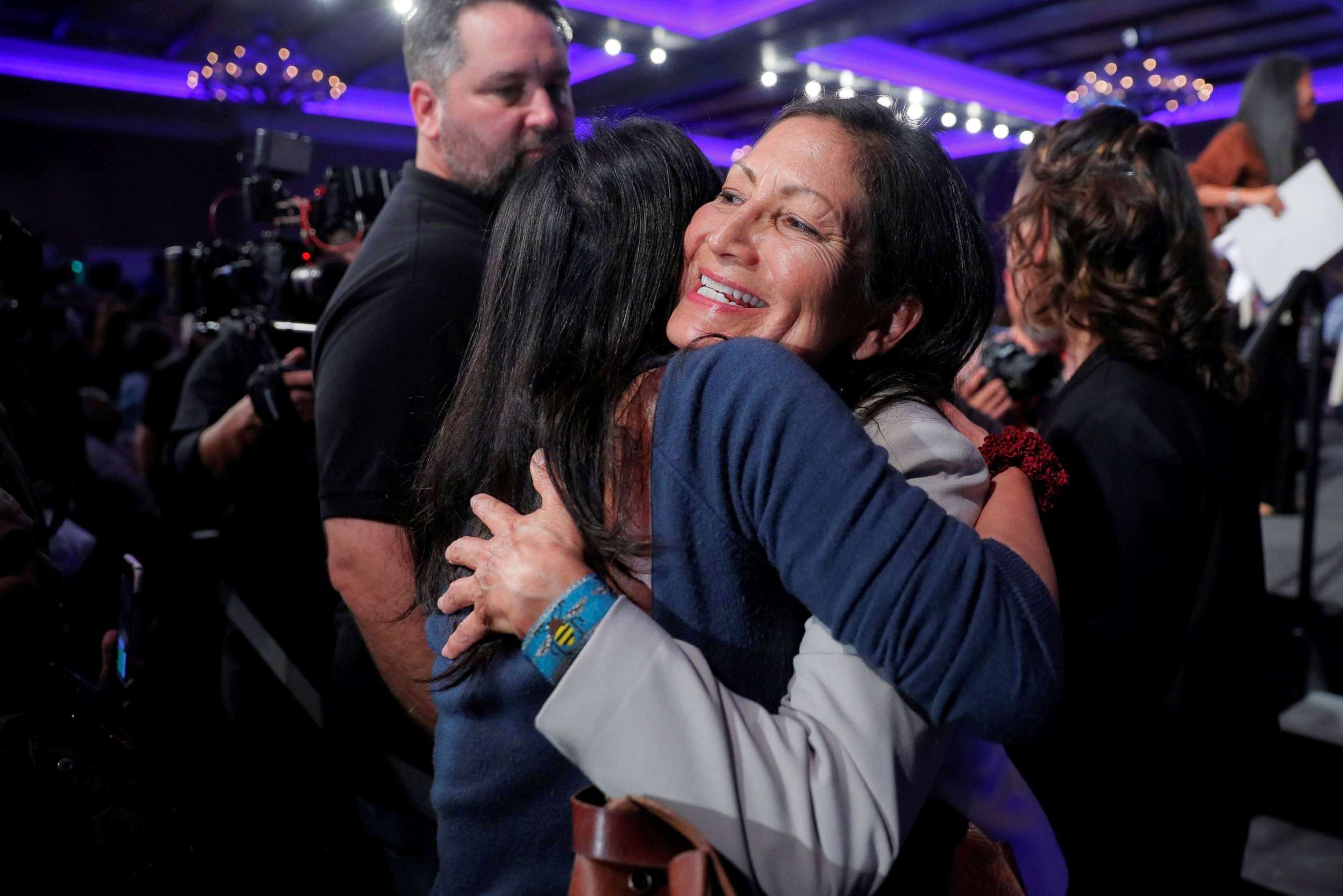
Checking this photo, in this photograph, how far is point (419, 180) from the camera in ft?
5.94

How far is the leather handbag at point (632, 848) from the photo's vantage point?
732 millimetres

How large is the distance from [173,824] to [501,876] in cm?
35

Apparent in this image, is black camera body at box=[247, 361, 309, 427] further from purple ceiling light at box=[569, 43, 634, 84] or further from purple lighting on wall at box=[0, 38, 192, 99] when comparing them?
purple lighting on wall at box=[0, 38, 192, 99]

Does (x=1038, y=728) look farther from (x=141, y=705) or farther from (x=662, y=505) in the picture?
(x=141, y=705)

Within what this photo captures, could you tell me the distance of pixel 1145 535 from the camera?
150 cm

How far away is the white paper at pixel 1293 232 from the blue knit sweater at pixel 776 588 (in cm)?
269

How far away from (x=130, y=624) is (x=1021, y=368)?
5.34 ft

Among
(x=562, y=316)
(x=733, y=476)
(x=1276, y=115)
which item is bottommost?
(x=733, y=476)

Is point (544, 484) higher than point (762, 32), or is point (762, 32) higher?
point (762, 32)

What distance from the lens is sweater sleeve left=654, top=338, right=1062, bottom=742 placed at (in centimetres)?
77

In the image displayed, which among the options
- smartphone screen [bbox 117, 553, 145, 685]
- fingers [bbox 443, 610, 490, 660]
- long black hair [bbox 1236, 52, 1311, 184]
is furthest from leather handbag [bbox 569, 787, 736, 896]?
long black hair [bbox 1236, 52, 1311, 184]

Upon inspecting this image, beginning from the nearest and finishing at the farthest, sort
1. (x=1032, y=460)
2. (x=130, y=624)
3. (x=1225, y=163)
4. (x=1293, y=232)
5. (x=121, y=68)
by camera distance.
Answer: (x=1032, y=460)
(x=130, y=624)
(x=1293, y=232)
(x=1225, y=163)
(x=121, y=68)

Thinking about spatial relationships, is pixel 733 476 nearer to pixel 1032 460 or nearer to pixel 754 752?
pixel 754 752

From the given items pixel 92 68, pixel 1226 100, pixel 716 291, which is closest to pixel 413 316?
pixel 716 291
